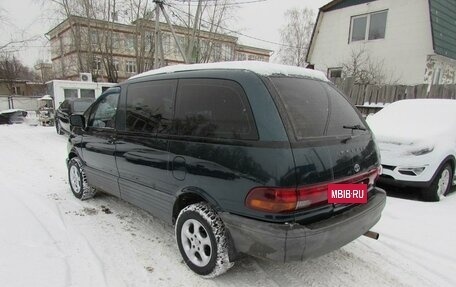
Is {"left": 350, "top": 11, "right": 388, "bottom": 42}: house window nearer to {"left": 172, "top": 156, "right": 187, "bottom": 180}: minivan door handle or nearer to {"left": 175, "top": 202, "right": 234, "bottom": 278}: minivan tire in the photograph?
{"left": 172, "top": 156, "right": 187, "bottom": 180}: minivan door handle

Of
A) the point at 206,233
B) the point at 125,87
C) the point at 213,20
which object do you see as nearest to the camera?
the point at 206,233

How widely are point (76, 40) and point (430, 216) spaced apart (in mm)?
25138

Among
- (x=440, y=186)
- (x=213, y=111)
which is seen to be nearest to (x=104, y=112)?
(x=213, y=111)

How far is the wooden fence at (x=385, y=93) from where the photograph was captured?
8758mm

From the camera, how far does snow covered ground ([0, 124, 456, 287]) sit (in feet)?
9.32

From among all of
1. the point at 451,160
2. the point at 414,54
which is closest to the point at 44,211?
the point at 451,160

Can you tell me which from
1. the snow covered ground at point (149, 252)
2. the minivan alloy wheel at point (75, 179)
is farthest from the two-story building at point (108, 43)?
the snow covered ground at point (149, 252)

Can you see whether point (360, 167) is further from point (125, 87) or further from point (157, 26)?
point (157, 26)

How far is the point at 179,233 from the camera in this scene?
Result: 10.0ft

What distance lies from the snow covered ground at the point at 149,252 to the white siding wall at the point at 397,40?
954 cm

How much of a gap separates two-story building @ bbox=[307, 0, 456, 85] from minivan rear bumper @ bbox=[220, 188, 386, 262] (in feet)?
39.5

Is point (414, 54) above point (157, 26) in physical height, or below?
below

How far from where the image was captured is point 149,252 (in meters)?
3.29

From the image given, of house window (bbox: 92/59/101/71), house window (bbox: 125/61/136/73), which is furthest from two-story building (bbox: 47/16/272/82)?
house window (bbox: 125/61/136/73)
